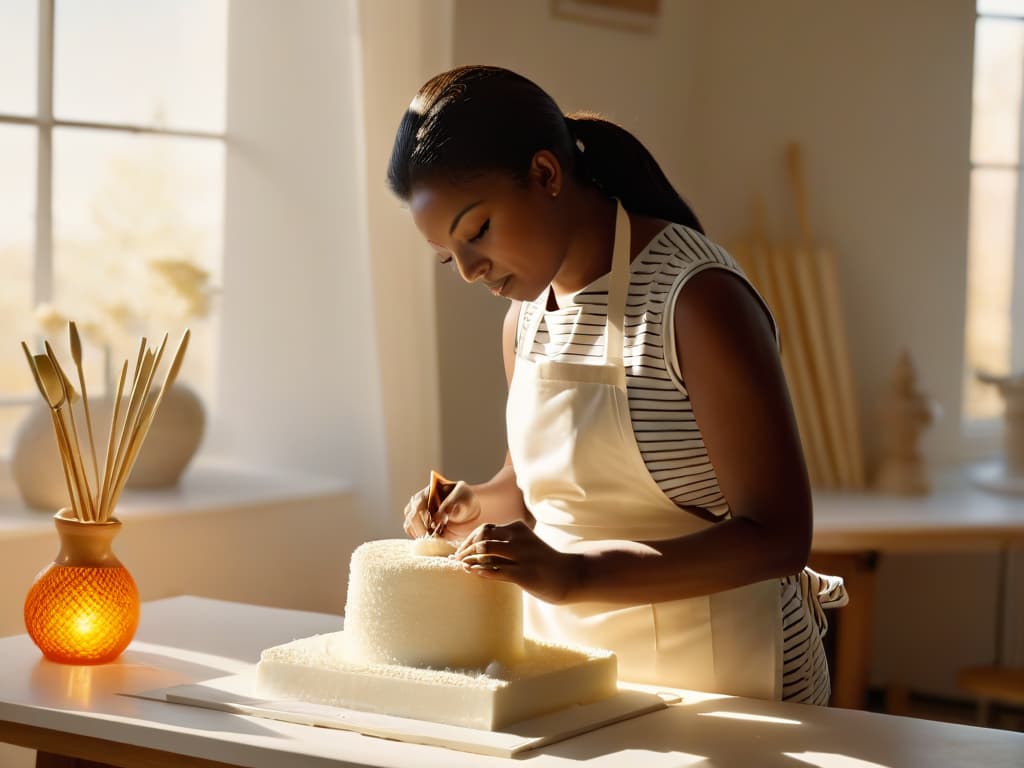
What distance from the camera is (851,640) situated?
10.6 ft

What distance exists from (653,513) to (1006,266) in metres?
2.82

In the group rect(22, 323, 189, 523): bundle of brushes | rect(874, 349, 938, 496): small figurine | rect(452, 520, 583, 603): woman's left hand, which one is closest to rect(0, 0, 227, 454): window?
rect(22, 323, 189, 523): bundle of brushes

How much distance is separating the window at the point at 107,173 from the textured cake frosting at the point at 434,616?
1580 millimetres

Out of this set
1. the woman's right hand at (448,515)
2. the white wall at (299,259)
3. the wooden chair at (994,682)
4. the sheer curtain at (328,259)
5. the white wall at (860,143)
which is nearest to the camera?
the woman's right hand at (448,515)

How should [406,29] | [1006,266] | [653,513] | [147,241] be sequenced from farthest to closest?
1. [1006,266]
2. [147,241]
3. [406,29]
4. [653,513]

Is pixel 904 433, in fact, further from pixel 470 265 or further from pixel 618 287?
pixel 470 265

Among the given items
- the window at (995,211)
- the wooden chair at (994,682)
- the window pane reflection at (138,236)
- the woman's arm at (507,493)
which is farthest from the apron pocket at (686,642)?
the window at (995,211)

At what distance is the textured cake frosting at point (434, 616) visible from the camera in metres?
1.40

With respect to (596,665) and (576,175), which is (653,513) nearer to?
(596,665)

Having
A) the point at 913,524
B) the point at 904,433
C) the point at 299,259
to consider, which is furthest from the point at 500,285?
the point at 904,433

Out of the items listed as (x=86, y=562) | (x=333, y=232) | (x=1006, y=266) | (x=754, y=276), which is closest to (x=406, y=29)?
(x=333, y=232)

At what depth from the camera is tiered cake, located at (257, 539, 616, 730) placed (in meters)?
1.34

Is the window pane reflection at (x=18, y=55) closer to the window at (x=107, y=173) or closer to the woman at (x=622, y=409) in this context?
the window at (x=107, y=173)

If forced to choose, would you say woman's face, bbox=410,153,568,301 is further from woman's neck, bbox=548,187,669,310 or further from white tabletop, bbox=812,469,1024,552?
white tabletop, bbox=812,469,1024,552
